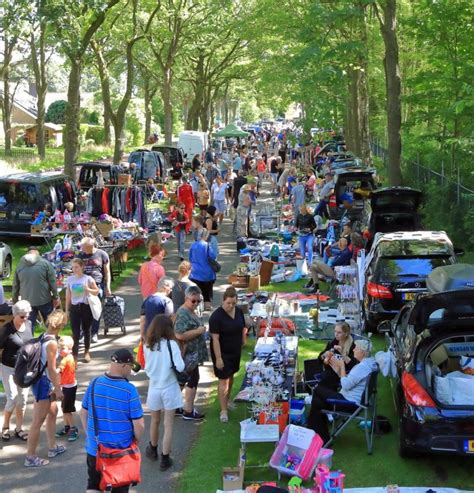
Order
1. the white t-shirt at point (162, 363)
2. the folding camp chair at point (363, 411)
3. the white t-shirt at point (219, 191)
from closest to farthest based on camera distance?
the white t-shirt at point (162, 363)
the folding camp chair at point (363, 411)
the white t-shirt at point (219, 191)

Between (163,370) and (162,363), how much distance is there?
0.08 metres

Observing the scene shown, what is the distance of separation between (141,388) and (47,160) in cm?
4138

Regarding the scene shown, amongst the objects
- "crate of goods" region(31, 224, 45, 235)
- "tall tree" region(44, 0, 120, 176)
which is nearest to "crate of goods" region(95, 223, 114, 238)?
"crate of goods" region(31, 224, 45, 235)

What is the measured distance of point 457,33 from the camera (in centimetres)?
1962

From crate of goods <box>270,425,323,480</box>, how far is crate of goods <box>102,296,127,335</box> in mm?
5927

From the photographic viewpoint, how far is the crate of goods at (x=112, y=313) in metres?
13.7

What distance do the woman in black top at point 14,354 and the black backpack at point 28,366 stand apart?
515mm

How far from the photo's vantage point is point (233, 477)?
805cm

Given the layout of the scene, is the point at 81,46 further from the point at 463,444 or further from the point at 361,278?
the point at 463,444

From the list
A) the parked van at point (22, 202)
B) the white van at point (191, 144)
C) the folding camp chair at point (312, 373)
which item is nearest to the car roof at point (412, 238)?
the folding camp chair at point (312, 373)

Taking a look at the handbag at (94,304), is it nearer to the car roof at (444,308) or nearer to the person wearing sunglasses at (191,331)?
the person wearing sunglasses at (191,331)

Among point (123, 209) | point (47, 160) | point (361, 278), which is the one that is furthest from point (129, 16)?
point (361, 278)

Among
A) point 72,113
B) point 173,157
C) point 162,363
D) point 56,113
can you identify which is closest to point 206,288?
Result: point 162,363

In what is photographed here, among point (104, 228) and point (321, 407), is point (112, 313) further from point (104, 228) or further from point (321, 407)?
point (104, 228)
